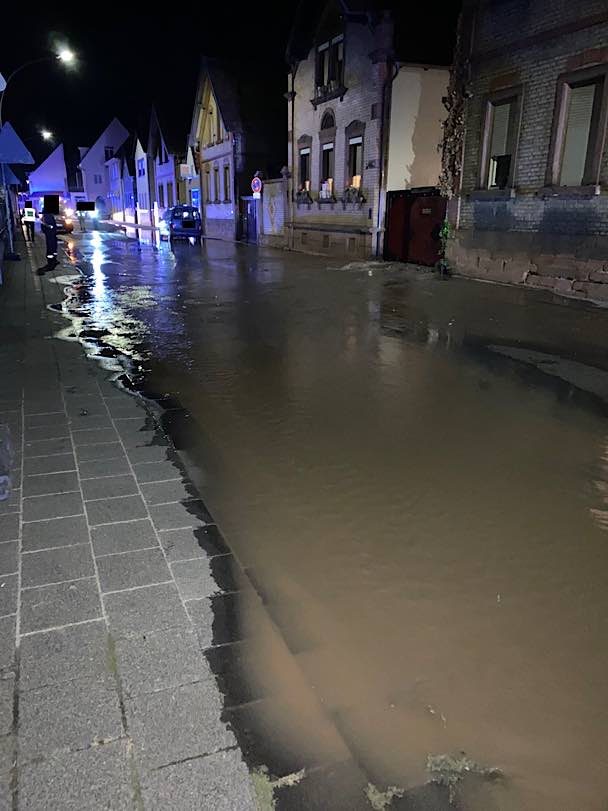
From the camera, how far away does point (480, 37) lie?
16.5 meters

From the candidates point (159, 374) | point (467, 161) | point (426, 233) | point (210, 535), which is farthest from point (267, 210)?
point (210, 535)

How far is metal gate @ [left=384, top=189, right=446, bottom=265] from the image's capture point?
20156mm

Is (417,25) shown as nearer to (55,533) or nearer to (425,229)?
(425,229)

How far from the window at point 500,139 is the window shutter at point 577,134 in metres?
1.70

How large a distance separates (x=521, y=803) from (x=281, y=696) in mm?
1005

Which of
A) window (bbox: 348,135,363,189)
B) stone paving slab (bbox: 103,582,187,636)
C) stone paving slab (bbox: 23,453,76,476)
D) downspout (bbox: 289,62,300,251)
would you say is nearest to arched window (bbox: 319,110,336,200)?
window (bbox: 348,135,363,189)

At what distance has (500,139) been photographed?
16453 millimetres

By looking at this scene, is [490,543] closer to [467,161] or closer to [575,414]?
[575,414]

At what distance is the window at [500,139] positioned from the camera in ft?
52.1

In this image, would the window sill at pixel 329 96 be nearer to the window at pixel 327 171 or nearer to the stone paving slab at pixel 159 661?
the window at pixel 327 171

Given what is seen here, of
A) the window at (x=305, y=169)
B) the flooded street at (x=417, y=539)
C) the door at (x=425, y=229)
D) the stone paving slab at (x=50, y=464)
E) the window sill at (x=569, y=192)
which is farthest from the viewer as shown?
the window at (x=305, y=169)

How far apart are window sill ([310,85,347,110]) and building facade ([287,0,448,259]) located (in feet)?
0.13

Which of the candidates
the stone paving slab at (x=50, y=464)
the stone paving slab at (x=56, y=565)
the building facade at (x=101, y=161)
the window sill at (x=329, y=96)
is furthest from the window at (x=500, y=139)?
the building facade at (x=101, y=161)

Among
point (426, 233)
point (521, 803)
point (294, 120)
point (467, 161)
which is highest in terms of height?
point (294, 120)
